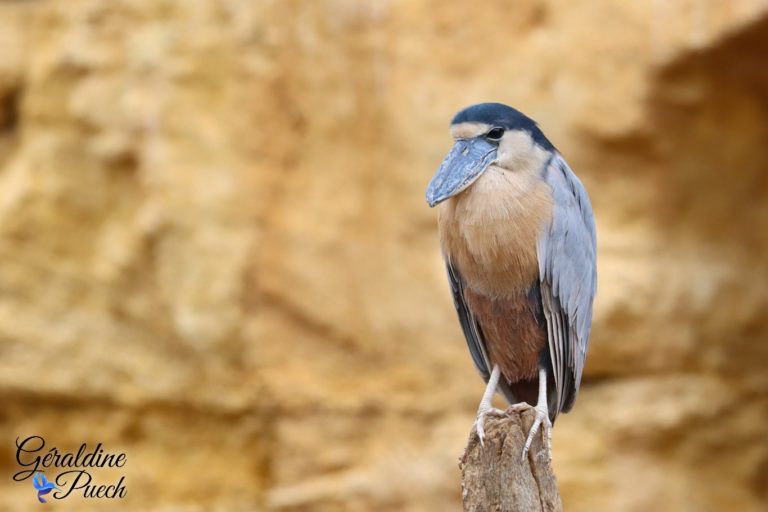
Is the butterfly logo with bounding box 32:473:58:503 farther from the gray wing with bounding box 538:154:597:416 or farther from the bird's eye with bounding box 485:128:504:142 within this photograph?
the bird's eye with bounding box 485:128:504:142

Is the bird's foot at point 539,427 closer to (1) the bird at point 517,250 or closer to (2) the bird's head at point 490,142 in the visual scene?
(1) the bird at point 517,250

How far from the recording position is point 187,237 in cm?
627

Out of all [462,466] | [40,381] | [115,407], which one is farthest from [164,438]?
[462,466]

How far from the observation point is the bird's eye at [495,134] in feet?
11.9

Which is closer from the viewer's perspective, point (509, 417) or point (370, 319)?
point (509, 417)

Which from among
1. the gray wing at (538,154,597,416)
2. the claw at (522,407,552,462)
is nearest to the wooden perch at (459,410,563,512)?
the claw at (522,407,552,462)

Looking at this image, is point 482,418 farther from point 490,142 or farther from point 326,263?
point 326,263

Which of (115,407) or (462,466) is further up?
(115,407)

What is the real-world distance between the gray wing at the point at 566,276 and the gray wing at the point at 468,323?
283 mm

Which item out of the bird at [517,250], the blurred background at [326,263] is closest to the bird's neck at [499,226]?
the bird at [517,250]

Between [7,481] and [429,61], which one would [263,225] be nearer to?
[429,61]

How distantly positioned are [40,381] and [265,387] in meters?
1.29

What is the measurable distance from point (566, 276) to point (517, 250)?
0.26 meters

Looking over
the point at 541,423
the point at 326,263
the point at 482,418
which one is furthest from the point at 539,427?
the point at 326,263
